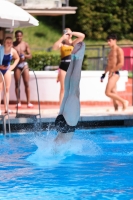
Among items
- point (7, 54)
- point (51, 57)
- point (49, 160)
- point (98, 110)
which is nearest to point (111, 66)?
point (98, 110)

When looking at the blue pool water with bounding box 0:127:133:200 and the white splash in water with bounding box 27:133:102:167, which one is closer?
the blue pool water with bounding box 0:127:133:200

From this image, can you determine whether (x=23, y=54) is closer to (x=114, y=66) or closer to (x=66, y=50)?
(x=66, y=50)

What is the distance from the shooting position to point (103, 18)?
42906 millimetres

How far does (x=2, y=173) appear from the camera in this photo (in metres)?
10.2

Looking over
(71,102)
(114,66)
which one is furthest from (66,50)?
(71,102)

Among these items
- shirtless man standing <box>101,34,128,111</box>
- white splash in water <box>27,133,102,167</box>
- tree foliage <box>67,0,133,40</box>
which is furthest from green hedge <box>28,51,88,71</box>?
tree foliage <box>67,0,133,40</box>

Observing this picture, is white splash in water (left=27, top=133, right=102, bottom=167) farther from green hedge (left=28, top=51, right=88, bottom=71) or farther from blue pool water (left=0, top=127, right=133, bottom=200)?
green hedge (left=28, top=51, right=88, bottom=71)

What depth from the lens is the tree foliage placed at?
42219mm

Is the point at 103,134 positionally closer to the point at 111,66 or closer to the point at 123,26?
the point at 111,66

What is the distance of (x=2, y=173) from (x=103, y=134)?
4.48m

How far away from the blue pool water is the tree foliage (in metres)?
28.3

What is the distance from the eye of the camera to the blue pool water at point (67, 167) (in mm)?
9031

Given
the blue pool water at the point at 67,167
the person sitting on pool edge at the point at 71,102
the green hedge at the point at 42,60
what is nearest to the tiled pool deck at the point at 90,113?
the blue pool water at the point at 67,167

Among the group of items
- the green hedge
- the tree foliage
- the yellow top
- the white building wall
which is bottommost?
the white building wall
